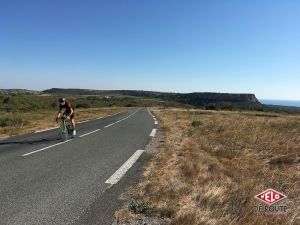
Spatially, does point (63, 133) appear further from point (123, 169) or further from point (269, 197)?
point (269, 197)

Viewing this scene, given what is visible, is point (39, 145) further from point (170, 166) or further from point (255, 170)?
point (255, 170)

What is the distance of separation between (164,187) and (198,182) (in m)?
0.91

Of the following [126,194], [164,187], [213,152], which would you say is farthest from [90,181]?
[213,152]

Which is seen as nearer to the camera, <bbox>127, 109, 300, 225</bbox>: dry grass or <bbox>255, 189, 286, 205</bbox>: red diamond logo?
<bbox>127, 109, 300, 225</bbox>: dry grass

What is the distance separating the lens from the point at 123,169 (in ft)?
26.5

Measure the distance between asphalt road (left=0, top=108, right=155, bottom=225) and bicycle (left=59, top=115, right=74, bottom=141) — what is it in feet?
6.66

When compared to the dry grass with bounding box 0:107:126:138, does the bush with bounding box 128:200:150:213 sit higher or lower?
higher

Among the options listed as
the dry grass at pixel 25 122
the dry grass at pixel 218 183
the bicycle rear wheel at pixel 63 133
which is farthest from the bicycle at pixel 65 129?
the dry grass at pixel 218 183

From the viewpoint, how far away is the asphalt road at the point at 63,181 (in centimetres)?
476

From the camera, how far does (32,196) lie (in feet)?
18.2

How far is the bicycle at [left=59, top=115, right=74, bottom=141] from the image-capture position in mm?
13563

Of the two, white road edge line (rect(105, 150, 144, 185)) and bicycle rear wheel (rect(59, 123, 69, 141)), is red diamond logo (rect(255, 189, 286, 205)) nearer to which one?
white road edge line (rect(105, 150, 144, 185))

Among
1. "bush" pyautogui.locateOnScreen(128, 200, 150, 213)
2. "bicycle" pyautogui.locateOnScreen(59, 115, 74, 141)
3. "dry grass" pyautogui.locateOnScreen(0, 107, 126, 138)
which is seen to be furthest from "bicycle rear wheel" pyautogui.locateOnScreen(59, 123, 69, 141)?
"bush" pyautogui.locateOnScreen(128, 200, 150, 213)

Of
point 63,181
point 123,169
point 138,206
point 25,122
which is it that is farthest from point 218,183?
point 25,122
